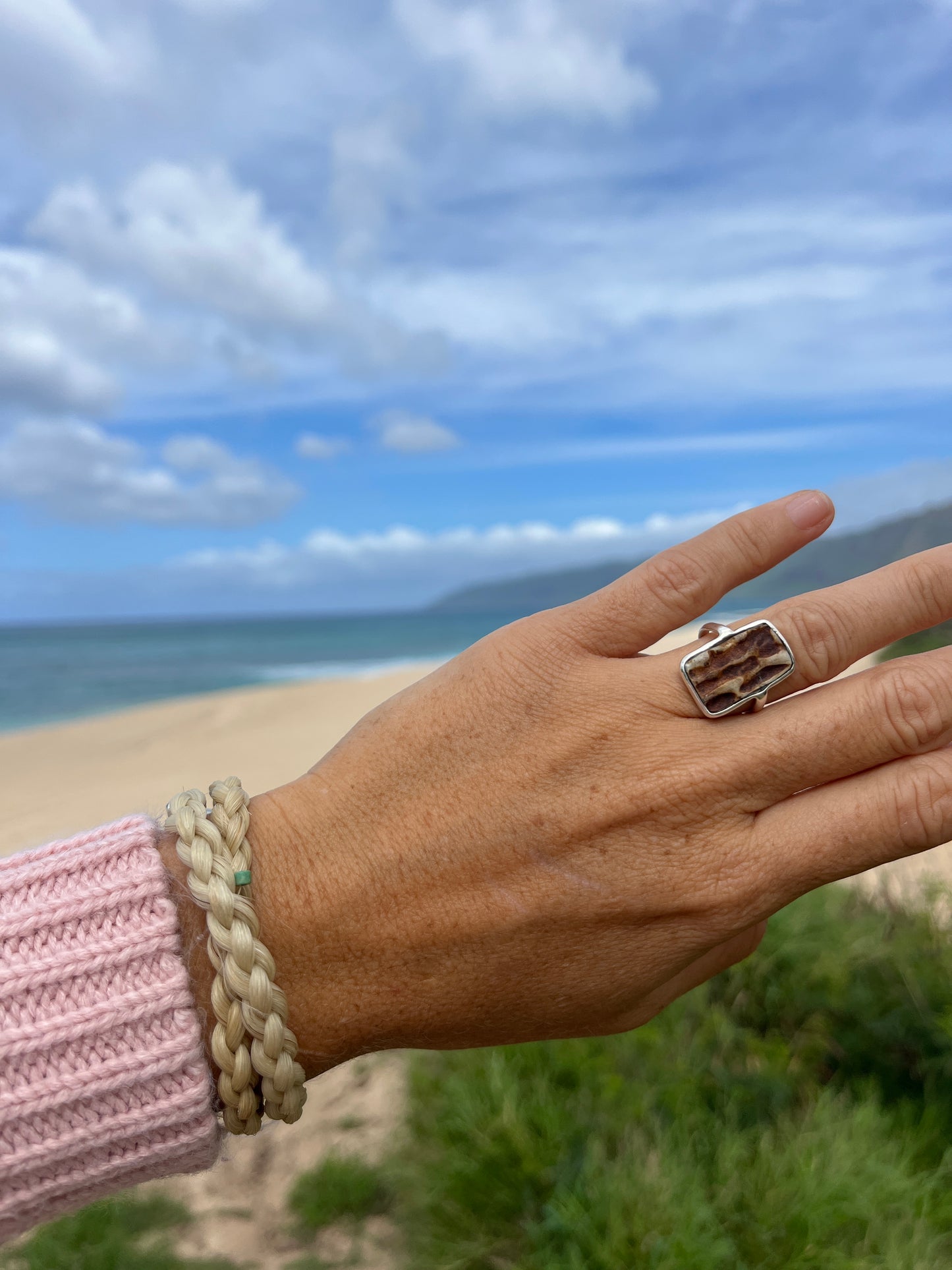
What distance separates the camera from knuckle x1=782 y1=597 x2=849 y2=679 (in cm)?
149

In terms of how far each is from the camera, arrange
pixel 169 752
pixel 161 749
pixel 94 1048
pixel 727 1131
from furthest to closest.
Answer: pixel 161 749 < pixel 169 752 < pixel 727 1131 < pixel 94 1048

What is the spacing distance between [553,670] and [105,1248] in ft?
7.69

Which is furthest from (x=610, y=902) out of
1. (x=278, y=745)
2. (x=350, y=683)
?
(x=350, y=683)

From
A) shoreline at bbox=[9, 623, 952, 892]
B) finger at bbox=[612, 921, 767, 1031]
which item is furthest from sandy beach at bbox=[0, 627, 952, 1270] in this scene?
finger at bbox=[612, 921, 767, 1031]

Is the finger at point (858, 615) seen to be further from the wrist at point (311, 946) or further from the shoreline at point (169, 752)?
the shoreline at point (169, 752)

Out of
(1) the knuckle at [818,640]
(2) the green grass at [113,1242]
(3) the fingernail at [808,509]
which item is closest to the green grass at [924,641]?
(3) the fingernail at [808,509]

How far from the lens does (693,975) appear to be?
1.52 m

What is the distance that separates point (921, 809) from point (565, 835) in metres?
0.54

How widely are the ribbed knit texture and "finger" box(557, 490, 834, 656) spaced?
79cm

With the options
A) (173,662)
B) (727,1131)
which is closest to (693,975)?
(727,1131)

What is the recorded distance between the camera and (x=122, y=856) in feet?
4.26

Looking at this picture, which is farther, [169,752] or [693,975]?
[169,752]

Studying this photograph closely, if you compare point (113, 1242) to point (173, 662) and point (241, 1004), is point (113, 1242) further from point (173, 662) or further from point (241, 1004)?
point (173, 662)

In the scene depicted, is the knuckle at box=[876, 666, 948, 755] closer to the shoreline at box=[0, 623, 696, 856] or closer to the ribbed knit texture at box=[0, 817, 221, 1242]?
the ribbed knit texture at box=[0, 817, 221, 1242]
